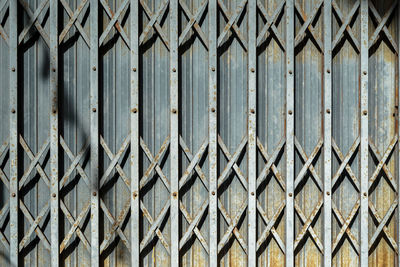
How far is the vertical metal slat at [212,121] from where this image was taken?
329cm

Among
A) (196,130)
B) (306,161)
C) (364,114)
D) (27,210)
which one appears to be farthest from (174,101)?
(364,114)

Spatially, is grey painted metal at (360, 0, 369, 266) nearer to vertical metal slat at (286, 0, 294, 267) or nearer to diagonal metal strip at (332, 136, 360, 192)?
diagonal metal strip at (332, 136, 360, 192)

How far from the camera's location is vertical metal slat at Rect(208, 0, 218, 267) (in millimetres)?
3287

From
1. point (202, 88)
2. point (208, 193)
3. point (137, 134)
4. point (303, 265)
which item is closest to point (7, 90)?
point (137, 134)

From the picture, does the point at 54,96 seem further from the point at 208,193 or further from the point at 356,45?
the point at 356,45

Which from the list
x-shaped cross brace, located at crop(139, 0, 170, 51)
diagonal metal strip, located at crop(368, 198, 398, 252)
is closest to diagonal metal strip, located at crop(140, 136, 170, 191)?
x-shaped cross brace, located at crop(139, 0, 170, 51)

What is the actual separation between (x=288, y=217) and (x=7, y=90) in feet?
8.71

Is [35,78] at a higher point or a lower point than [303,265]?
higher

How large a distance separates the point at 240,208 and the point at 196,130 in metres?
0.78

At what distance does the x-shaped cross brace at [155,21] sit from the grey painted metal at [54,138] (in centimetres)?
72

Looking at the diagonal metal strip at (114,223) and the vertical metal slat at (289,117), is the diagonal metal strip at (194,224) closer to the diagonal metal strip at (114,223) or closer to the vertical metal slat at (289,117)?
the diagonal metal strip at (114,223)

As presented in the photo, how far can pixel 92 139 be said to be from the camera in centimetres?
326

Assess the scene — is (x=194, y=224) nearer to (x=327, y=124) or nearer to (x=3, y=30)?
(x=327, y=124)

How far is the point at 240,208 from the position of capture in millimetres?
3385
